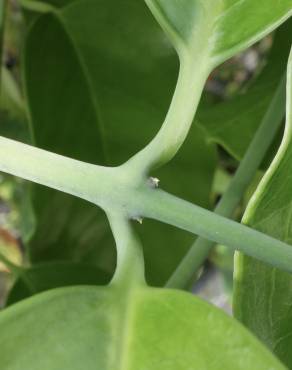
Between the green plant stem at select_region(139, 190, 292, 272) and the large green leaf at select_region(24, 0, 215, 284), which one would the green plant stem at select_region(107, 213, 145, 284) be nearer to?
the green plant stem at select_region(139, 190, 292, 272)

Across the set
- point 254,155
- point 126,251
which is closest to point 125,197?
point 126,251

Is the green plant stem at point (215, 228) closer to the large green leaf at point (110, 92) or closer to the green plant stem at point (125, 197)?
the green plant stem at point (125, 197)

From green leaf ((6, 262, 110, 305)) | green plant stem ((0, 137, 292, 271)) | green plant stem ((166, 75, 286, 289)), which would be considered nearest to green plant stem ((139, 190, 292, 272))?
green plant stem ((0, 137, 292, 271))

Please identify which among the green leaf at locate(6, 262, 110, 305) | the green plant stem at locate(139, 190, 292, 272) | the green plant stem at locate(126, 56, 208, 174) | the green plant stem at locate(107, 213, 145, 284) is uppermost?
the green plant stem at locate(126, 56, 208, 174)

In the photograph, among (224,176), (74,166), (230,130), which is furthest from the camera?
(224,176)

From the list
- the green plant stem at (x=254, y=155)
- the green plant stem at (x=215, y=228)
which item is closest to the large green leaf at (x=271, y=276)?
the green plant stem at (x=215, y=228)

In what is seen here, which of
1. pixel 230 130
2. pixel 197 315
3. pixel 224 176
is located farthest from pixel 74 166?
pixel 224 176

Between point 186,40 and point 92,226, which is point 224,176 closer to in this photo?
point 92,226
